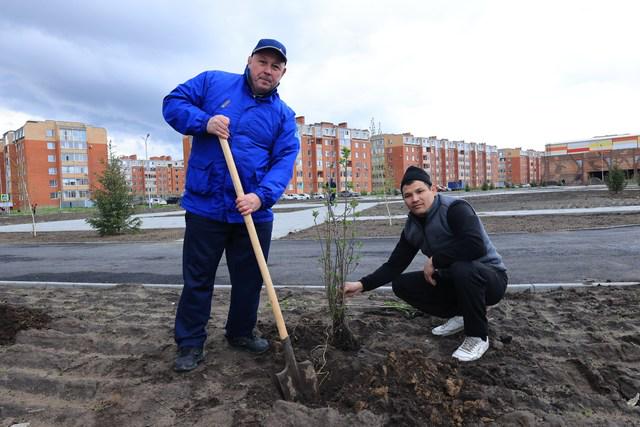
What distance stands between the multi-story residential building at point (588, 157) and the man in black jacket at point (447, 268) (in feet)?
280

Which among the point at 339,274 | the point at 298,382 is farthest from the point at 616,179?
the point at 298,382

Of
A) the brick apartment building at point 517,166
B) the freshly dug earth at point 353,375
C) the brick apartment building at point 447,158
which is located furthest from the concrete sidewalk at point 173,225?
the brick apartment building at point 517,166

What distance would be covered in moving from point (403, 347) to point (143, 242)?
10.9m

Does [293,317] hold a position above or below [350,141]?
below

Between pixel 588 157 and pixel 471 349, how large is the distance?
90.4 m

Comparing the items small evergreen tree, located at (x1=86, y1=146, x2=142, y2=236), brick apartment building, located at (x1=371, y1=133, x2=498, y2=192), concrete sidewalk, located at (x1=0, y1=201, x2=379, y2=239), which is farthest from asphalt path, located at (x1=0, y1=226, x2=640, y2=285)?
brick apartment building, located at (x1=371, y1=133, x2=498, y2=192)

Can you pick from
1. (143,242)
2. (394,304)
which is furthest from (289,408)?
(143,242)

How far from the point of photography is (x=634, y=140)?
8081 centimetres

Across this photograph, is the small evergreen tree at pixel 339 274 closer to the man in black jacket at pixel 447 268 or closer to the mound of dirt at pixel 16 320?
the man in black jacket at pixel 447 268

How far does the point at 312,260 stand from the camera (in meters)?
7.85

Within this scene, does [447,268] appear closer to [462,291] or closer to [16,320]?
[462,291]

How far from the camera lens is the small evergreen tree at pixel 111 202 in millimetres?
14320

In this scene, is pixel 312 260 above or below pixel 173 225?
below

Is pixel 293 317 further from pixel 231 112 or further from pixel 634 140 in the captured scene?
pixel 634 140
